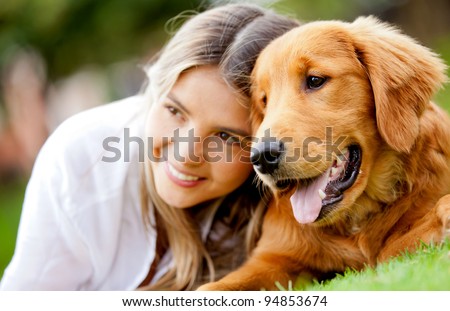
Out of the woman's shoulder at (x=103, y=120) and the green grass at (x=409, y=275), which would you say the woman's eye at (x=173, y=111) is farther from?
the green grass at (x=409, y=275)

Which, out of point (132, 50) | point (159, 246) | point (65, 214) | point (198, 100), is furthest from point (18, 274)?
point (132, 50)

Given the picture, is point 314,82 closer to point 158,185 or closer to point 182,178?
point 182,178

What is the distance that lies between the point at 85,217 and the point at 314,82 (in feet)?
5.31

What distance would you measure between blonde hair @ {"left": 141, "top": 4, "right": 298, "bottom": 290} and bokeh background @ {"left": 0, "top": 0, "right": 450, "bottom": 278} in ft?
21.5

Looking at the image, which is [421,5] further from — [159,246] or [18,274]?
[18,274]

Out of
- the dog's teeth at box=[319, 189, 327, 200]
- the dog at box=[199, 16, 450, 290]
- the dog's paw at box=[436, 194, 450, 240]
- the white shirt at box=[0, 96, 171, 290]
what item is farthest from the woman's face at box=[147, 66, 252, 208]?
the dog's paw at box=[436, 194, 450, 240]

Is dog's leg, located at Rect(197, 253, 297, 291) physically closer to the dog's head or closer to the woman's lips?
the dog's head

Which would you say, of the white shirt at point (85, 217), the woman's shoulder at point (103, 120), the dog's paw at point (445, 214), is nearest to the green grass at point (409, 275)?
the dog's paw at point (445, 214)

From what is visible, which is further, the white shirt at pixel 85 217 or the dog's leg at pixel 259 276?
the white shirt at pixel 85 217

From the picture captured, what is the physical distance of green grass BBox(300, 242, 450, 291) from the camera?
2.49 m

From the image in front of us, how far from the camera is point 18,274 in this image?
3.87m

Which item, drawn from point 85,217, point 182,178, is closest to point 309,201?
point 182,178

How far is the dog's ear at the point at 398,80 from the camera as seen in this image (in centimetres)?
306

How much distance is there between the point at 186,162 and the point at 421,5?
27.0 feet
